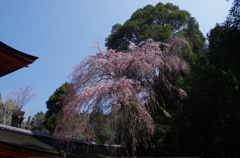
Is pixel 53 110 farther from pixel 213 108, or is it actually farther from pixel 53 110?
pixel 213 108

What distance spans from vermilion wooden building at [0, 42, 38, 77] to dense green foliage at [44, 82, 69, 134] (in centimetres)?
710

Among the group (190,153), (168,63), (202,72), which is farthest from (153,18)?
(190,153)

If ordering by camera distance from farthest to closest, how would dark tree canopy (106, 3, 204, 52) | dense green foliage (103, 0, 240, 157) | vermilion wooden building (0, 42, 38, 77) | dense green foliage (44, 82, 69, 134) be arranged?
1. dense green foliage (44, 82, 69, 134)
2. dark tree canopy (106, 3, 204, 52)
3. dense green foliage (103, 0, 240, 157)
4. vermilion wooden building (0, 42, 38, 77)

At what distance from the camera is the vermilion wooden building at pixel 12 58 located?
4.61 metres

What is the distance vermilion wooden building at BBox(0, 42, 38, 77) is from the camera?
181 inches

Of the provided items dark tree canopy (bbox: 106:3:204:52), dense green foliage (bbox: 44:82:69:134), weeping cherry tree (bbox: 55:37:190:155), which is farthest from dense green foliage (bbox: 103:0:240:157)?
dense green foliage (bbox: 44:82:69:134)

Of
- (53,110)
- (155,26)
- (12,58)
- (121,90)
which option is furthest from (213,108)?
(53,110)

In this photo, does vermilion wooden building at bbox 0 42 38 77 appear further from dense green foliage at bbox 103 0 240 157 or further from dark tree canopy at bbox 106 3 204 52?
dark tree canopy at bbox 106 3 204 52

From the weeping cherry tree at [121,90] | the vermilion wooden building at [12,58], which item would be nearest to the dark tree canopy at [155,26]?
the weeping cherry tree at [121,90]

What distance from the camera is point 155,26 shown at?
462 inches

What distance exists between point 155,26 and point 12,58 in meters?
8.81

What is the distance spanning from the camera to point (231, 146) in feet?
20.0

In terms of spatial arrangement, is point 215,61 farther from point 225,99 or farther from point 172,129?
point 172,129

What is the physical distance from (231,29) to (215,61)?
107 inches
